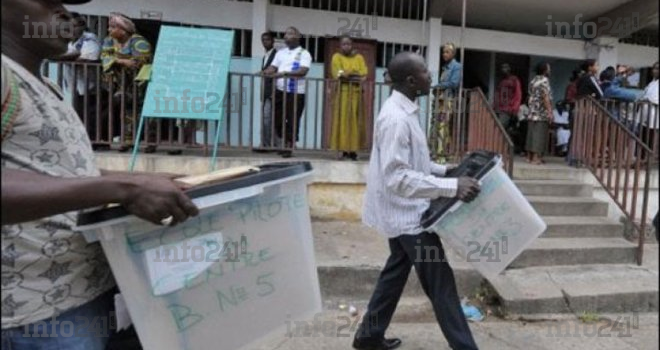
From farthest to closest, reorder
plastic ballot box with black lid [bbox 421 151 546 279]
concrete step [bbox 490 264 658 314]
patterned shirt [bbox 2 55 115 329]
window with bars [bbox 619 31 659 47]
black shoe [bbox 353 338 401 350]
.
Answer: window with bars [bbox 619 31 659 47]
concrete step [bbox 490 264 658 314]
black shoe [bbox 353 338 401 350]
plastic ballot box with black lid [bbox 421 151 546 279]
patterned shirt [bbox 2 55 115 329]

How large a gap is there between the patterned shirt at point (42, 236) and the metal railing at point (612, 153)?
5.16 metres

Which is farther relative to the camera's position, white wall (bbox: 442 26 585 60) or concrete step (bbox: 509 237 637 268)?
white wall (bbox: 442 26 585 60)

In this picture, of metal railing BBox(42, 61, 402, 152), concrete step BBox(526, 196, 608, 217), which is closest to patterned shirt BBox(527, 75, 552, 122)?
concrete step BBox(526, 196, 608, 217)

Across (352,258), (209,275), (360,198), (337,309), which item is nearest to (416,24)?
(360,198)

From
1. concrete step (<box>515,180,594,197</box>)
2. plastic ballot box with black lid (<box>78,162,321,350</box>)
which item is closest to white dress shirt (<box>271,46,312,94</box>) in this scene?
concrete step (<box>515,180,594,197</box>)

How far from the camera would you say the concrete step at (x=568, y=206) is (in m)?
5.79

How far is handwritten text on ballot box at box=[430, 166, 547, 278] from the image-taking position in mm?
2799

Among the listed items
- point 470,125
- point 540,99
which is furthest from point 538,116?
point 470,125

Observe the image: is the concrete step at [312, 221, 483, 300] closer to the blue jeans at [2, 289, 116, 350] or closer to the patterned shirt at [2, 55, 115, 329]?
the blue jeans at [2, 289, 116, 350]

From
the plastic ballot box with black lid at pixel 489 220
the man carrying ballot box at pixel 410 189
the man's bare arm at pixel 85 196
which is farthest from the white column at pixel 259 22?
the man's bare arm at pixel 85 196

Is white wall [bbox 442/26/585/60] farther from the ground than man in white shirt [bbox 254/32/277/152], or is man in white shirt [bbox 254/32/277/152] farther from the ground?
white wall [bbox 442/26/585/60]

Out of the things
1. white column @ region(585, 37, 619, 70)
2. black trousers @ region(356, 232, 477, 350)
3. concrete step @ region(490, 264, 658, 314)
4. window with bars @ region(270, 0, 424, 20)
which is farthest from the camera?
white column @ region(585, 37, 619, 70)

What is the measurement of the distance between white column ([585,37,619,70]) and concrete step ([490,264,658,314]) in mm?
6075

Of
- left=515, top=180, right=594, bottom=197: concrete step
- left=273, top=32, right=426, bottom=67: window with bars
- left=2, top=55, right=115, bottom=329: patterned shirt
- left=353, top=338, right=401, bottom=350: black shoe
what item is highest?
left=273, top=32, right=426, bottom=67: window with bars
